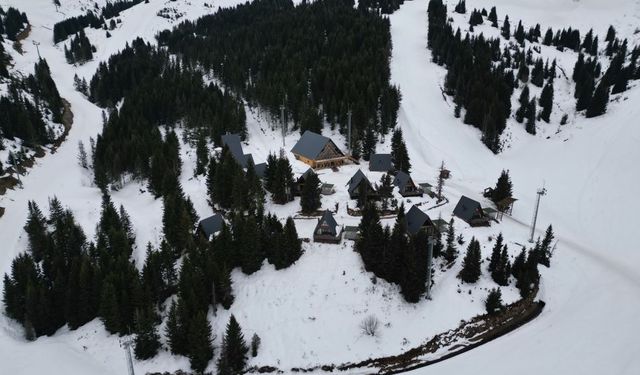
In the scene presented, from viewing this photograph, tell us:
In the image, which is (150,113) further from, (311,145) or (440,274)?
(440,274)

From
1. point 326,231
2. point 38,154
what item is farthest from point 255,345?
Result: point 38,154

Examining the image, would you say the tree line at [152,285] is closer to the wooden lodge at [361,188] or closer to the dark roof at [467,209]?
the wooden lodge at [361,188]

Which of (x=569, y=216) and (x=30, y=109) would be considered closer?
(x=569, y=216)

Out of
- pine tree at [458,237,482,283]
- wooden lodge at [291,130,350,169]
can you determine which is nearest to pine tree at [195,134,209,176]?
wooden lodge at [291,130,350,169]

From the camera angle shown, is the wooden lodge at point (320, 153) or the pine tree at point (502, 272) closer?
the pine tree at point (502, 272)

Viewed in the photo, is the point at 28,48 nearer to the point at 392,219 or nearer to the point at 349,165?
the point at 349,165

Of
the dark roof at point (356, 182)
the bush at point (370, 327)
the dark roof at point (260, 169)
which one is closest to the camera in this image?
the bush at point (370, 327)

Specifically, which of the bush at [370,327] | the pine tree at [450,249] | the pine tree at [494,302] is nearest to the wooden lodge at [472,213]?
the pine tree at [450,249]
